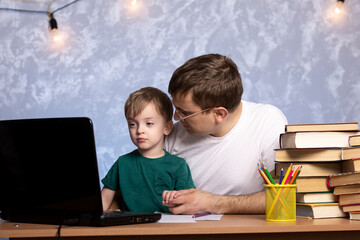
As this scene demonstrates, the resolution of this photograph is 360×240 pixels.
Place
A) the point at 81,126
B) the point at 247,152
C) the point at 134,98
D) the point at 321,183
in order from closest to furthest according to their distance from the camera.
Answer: the point at 81,126 < the point at 321,183 < the point at 134,98 < the point at 247,152

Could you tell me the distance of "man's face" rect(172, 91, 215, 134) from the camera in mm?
1792

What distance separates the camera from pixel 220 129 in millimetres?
1933

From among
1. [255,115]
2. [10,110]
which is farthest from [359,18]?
[10,110]

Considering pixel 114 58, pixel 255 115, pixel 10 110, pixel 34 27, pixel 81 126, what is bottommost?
pixel 81 126

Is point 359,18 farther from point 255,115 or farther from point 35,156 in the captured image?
point 35,156

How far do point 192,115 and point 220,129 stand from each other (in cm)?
18

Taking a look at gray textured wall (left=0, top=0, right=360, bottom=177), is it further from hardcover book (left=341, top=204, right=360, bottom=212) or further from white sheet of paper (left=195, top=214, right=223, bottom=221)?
hardcover book (left=341, top=204, right=360, bottom=212)

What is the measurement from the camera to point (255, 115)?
196cm

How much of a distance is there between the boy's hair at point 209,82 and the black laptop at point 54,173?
0.59 m

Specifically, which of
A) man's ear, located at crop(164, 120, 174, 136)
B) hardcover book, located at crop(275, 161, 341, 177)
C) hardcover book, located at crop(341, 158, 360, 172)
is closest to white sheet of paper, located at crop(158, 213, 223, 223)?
hardcover book, located at crop(275, 161, 341, 177)

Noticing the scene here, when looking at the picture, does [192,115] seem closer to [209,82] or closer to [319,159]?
[209,82]

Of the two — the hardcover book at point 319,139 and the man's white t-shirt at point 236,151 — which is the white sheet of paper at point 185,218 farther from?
the man's white t-shirt at point 236,151

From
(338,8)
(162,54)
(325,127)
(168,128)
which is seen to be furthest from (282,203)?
(338,8)

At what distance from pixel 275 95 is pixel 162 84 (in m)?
0.91
